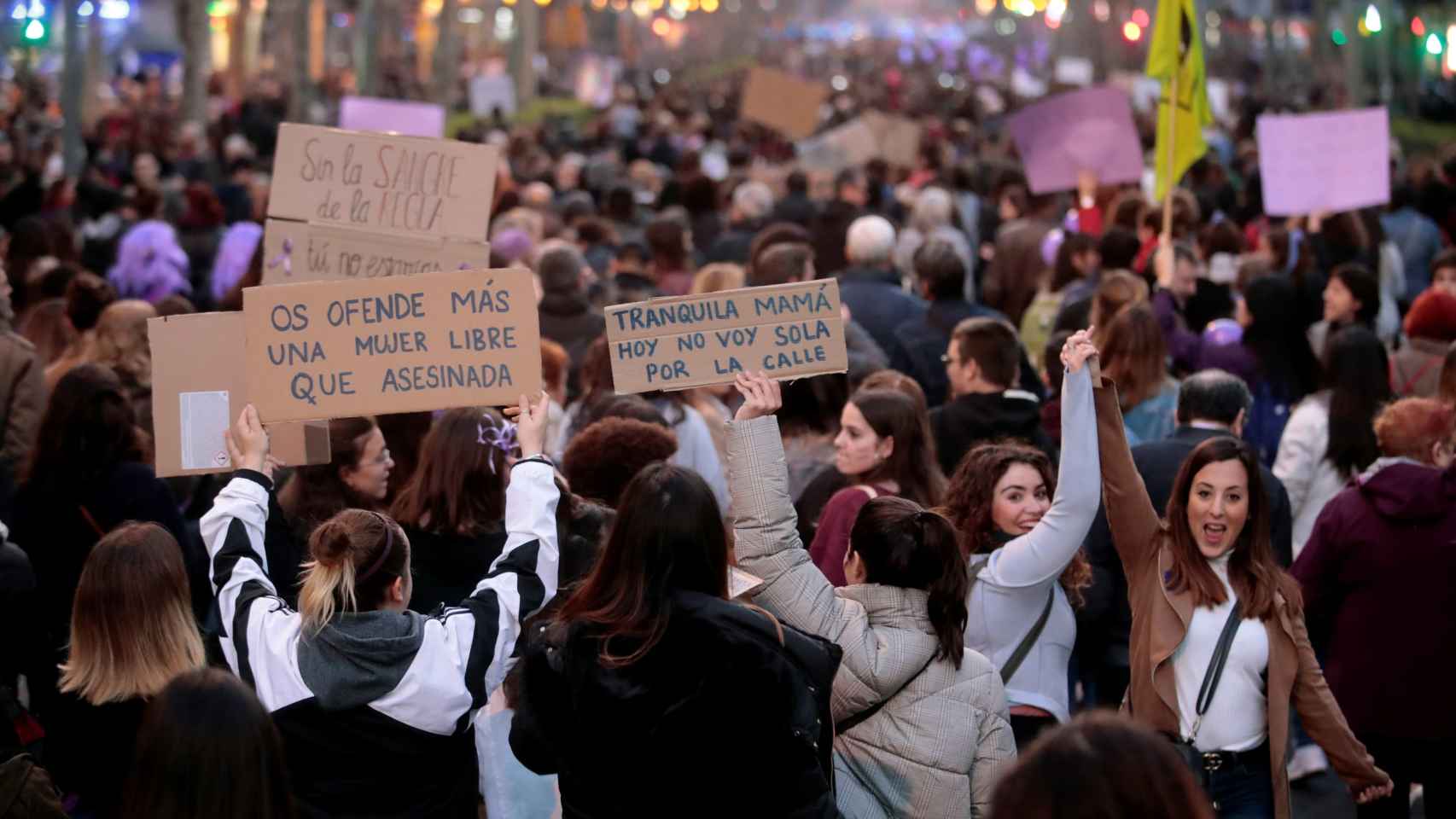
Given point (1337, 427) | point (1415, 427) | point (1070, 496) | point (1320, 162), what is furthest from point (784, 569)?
point (1320, 162)

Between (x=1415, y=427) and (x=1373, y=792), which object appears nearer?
(x=1373, y=792)

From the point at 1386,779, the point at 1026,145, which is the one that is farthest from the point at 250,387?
the point at 1026,145

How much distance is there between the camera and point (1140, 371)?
7.63m

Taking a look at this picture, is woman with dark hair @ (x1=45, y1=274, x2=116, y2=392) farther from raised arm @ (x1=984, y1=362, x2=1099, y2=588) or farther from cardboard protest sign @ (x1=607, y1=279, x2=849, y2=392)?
raised arm @ (x1=984, y1=362, x2=1099, y2=588)

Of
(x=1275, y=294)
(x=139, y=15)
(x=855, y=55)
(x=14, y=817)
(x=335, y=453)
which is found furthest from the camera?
(x=855, y=55)

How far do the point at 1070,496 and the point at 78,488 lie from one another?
10.9ft

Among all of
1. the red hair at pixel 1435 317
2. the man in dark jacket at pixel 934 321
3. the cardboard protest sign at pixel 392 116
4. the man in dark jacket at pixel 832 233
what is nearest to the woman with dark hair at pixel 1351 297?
the red hair at pixel 1435 317

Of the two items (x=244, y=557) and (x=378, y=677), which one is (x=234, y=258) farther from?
(x=378, y=677)

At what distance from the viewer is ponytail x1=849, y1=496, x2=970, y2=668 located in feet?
14.9

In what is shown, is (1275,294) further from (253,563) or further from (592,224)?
(253,563)

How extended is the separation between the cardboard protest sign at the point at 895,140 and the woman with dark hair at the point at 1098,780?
1706 centimetres

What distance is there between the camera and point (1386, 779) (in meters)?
5.21

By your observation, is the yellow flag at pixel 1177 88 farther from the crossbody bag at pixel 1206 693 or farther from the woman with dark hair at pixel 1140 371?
the crossbody bag at pixel 1206 693

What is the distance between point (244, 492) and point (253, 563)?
18 cm
